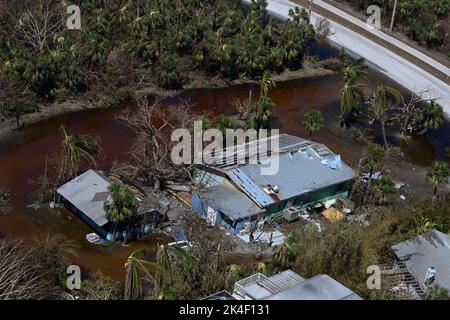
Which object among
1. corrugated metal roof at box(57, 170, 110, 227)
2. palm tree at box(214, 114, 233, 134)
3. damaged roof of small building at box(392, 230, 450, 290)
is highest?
palm tree at box(214, 114, 233, 134)

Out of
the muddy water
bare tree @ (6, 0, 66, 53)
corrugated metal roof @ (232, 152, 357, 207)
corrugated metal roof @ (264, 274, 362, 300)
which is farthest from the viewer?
bare tree @ (6, 0, 66, 53)

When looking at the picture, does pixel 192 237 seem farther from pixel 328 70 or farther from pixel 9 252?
pixel 328 70

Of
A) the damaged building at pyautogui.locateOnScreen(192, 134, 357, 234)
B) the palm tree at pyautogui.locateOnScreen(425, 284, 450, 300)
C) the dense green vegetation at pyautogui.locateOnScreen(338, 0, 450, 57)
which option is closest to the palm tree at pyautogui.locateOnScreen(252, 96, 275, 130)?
the damaged building at pyautogui.locateOnScreen(192, 134, 357, 234)

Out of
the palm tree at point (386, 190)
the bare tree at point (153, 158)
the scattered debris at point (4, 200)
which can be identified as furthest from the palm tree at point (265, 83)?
the scattered debris at point (4, 200)

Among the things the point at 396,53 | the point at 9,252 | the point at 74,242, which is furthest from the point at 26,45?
the point at 396,53

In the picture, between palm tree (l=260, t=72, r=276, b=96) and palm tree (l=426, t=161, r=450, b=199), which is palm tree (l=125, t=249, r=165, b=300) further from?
palm tree (l=260, t=72, r=276, b=96)

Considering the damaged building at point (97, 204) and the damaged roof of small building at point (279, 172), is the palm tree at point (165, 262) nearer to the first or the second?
the damaged building at point (97, 204)

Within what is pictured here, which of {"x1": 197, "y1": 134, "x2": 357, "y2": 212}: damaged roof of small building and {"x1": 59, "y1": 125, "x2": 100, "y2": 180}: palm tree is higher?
{"x1": 59, "y1": 125, "x2": 100, "y2": 180}: palm tree
